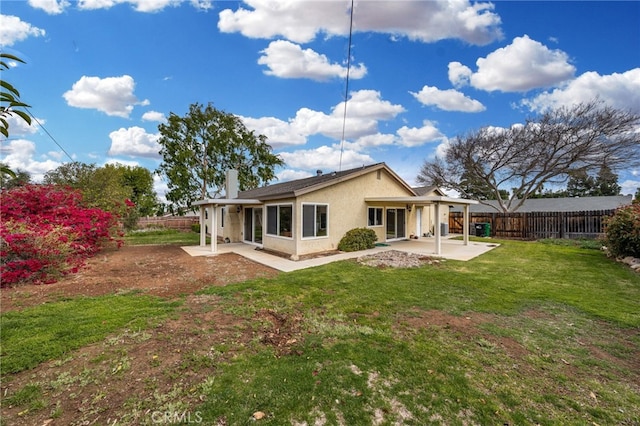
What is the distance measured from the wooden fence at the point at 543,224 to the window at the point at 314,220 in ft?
51.3

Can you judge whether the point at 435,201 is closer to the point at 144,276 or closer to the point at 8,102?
the point at 144,276

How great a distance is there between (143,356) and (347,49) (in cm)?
905

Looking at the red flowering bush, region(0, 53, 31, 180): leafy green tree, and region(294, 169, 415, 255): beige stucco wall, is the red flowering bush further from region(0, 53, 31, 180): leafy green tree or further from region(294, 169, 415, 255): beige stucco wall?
region(0, 53, 31, 180): leafy green tree

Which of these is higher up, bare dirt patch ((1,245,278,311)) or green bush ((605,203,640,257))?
green bush ((605,203,640,257))

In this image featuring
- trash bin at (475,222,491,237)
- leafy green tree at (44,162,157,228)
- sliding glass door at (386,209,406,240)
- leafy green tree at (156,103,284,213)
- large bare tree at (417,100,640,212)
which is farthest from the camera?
leafy green tree at (156,103,284,213)

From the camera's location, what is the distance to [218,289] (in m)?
6.49

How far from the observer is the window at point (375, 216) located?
1421 centimetres

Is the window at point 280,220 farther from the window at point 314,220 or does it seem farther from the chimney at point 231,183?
the chimney at point 231,183

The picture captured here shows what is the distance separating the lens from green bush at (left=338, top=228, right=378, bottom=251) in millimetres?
12125

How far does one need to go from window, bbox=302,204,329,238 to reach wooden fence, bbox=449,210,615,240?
1562cm

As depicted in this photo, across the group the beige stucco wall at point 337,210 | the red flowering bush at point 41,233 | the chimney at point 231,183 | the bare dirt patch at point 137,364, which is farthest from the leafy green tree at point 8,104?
the chimney at point 231,183

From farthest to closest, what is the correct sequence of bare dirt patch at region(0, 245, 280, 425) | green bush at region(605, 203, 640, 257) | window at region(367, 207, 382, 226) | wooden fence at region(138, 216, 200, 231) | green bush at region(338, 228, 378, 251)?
wooden fence at region(138, 216, 200, 231) < window at region(367, 207, 382, 226) < green bush at region(338, 228, 378, 251) < green bush at region(605, 203, 640, 257) < bare dirt patch at region(0, 245, 280, 425)

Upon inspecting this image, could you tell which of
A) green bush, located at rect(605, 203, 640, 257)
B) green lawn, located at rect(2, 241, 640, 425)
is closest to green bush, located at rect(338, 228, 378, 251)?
green lawn, located at rect(2, 241, 640, 425)

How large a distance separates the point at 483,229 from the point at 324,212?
1483 cm
